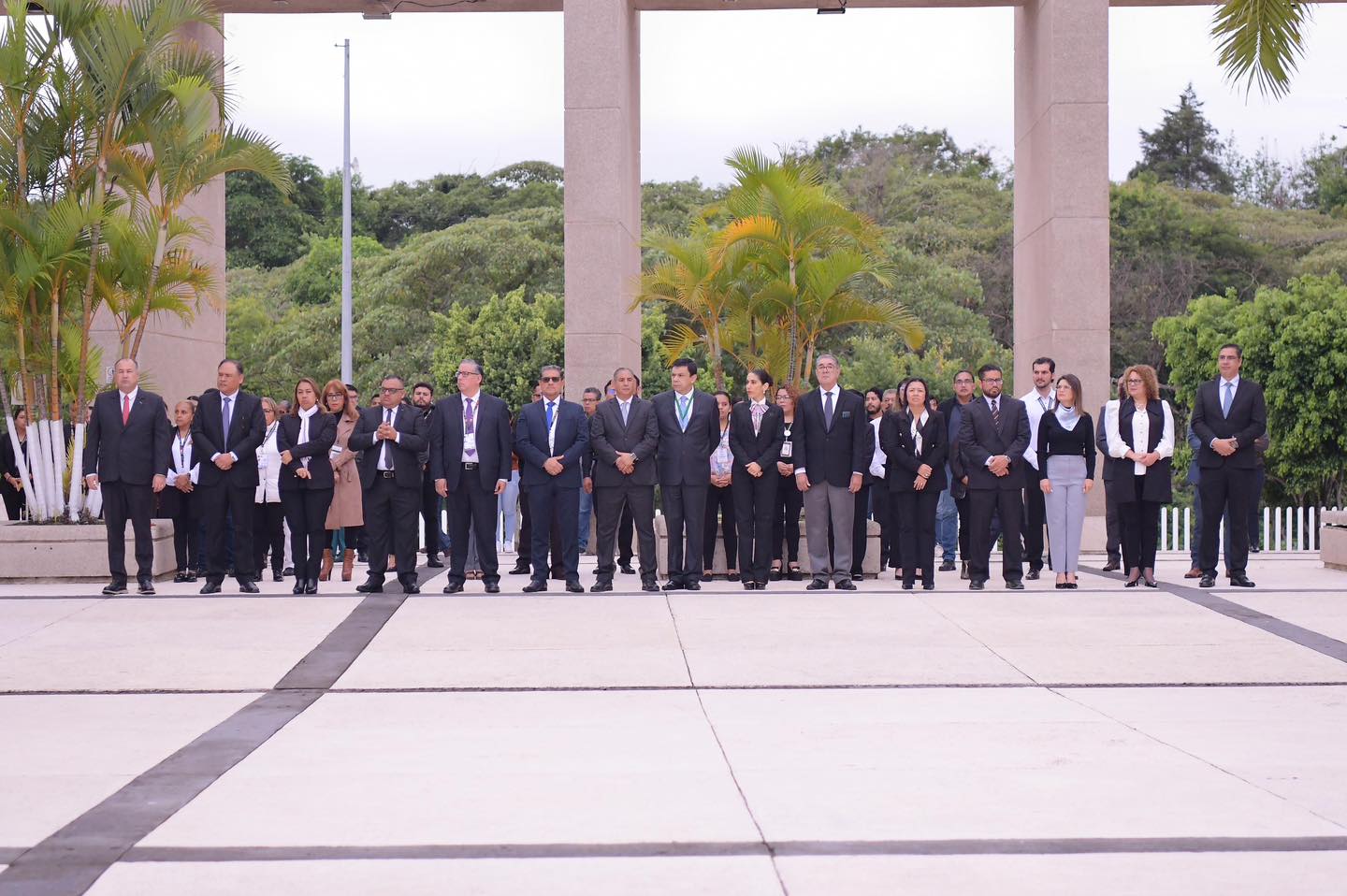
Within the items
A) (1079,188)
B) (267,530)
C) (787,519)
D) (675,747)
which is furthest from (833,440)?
(1079,188)

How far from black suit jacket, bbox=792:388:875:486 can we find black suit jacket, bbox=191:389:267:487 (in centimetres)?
498

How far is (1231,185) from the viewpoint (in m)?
61.3

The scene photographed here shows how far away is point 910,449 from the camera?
572 inches

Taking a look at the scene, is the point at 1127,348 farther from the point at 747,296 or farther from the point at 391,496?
→ the point at 391,496

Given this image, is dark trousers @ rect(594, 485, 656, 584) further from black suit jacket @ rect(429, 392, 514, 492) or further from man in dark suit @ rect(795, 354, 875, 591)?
man in dark suit @ rect(795, 354, 875, 591)

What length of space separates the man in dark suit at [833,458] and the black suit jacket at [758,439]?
0.64 ft

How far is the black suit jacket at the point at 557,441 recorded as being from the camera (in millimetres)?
14328

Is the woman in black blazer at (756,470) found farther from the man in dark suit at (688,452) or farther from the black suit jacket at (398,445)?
the black suit jacket at (398,445)

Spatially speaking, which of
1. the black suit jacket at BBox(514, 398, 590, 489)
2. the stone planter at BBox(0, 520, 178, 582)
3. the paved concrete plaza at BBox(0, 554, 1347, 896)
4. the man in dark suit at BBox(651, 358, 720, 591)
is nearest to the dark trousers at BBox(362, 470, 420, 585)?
the paved concrete plaza at BBox(0, 554, 1347, 896)

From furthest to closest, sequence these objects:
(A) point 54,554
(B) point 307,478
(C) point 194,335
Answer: (C) point 194,335
(A) point 54,554
(B) point 307,478

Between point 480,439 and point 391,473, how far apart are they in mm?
883

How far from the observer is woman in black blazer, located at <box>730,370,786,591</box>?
47.8 feet

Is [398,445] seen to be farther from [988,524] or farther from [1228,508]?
[1228,508]

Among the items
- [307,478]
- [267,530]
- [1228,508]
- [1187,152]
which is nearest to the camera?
[307,478]
